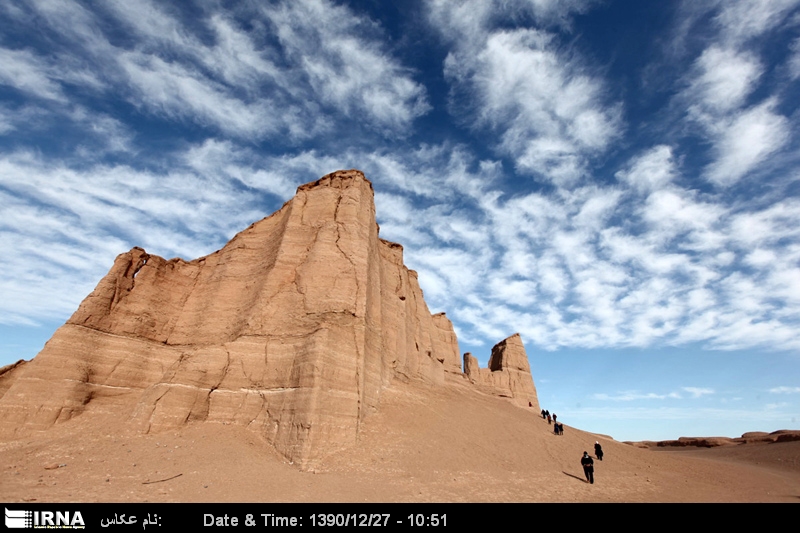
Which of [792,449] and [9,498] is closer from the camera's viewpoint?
[9,498]

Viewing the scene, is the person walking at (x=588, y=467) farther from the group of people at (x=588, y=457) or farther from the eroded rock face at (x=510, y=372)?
the eroded rock face at (x=510, y=372)

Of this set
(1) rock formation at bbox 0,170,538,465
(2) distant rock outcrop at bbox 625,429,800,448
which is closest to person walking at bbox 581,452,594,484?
(1) rock formation at bbox 0,170,538,465

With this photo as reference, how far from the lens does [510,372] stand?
179 ft

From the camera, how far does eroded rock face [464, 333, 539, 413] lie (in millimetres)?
52188

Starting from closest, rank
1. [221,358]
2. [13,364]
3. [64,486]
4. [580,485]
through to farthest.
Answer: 1. [64,486]
2. [580,485]
3. [221,358]
4. [13,364]

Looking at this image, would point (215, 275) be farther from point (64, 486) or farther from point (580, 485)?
point (580, 485)

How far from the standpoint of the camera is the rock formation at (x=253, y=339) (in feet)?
52.3

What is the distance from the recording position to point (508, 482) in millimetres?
15016

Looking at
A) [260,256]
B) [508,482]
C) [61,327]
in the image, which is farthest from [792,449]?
[61,327]

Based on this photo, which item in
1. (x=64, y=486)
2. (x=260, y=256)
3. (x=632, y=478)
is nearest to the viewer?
(x=64, y=486)

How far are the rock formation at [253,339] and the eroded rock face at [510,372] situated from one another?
88.3 feet

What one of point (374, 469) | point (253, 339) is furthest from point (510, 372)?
point (374, 469)

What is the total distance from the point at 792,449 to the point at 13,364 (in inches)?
2405
